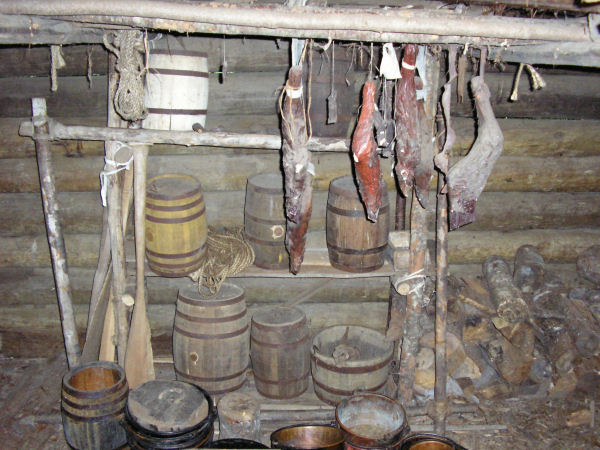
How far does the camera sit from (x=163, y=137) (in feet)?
11.2

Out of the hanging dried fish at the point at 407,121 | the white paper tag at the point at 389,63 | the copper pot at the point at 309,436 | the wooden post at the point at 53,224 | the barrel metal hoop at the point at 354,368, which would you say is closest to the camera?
the white paper tag at the point at 389,63

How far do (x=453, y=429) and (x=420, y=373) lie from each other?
50 cm

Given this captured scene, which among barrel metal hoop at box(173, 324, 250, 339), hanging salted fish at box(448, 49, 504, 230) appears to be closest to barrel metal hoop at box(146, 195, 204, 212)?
barrel metal hoop at box(173, 324, 250, 339)

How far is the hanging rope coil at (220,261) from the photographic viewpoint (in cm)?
379

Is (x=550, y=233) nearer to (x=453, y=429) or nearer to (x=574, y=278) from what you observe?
(x=574, y=278)

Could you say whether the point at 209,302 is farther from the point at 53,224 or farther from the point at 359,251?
the point at 53,224

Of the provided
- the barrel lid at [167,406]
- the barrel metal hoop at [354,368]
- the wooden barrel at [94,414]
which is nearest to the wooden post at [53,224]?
the wooden barrel at [94,414]

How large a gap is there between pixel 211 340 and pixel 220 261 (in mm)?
593

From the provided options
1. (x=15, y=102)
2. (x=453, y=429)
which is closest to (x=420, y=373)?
(x=453, y=429)

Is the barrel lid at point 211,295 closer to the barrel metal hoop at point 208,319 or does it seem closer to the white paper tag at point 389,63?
the barrel metal hoop at point 208,319

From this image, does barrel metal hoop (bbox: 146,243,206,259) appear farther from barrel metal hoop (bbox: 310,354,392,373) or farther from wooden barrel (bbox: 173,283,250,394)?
barrel metal hoop (bbox: 310,354,392,373)

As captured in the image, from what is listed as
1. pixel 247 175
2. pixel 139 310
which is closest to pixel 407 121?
pixel 247 175

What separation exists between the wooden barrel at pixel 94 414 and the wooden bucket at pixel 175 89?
1797 millimetres

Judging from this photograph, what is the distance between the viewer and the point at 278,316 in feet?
13.5
